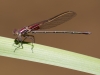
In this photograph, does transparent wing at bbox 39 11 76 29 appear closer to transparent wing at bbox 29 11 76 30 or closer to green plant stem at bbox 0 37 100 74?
transparent wing at bbox 29 11 76 30

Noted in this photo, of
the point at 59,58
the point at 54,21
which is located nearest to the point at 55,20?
the point at 54,21

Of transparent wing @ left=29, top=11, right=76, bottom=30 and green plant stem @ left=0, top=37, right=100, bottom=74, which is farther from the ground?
transparent wing @ left=29, top=11, right=76, bottom=30

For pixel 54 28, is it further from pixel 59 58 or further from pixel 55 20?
pixel 59 58

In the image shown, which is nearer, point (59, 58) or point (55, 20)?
point (59, 58)

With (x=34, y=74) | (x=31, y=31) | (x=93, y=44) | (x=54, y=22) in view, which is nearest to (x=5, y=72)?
(x=34, y=74)

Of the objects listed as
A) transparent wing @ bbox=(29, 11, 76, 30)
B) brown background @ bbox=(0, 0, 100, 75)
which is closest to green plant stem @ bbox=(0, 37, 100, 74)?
transparent wing @ bbox=(29, 11, 76, 30)

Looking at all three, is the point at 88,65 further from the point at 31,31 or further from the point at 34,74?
the point at 34,74
